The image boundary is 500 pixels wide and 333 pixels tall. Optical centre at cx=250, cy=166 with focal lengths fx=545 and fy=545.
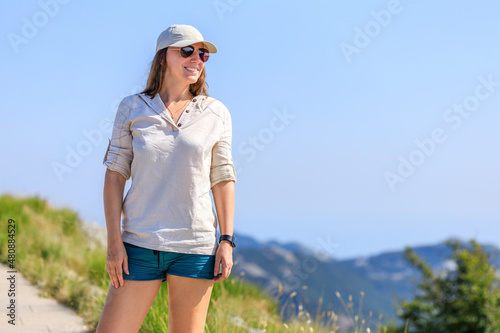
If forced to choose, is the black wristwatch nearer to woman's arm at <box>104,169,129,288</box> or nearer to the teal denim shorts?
the teal denim shorts

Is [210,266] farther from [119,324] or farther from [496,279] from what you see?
[496,279]

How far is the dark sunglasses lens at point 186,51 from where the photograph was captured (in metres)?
2.48

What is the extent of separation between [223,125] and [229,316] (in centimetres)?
214

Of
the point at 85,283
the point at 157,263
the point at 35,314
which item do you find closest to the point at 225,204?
the point at 157,263

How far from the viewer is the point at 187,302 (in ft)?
7.80

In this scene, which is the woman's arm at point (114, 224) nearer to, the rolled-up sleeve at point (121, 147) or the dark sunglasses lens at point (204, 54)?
the rolled-up sleeve at point (121, 147)

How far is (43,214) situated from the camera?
10.3 metres

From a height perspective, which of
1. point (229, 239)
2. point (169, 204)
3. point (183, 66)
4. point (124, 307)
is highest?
point (183, 66)

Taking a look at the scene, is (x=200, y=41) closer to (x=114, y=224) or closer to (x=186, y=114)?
(x=186, y=114)

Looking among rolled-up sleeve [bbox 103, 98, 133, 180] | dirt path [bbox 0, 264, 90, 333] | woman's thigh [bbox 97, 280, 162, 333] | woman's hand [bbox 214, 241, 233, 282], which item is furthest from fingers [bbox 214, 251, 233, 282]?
dirt path [bbox 0, 264, 90, 333]

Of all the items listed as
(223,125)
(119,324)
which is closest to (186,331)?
(119,324)

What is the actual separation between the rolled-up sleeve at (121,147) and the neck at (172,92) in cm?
19

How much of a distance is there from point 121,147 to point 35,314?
11.7 ft

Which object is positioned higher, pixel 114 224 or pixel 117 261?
pixel 114 224
